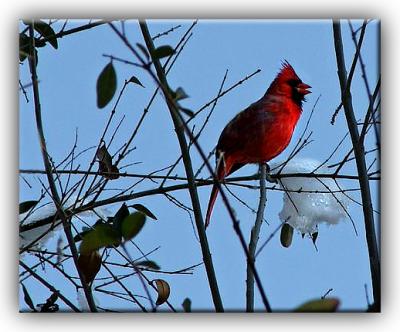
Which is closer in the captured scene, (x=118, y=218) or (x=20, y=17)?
(x=118, y=218)

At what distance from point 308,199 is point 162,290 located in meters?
0.36

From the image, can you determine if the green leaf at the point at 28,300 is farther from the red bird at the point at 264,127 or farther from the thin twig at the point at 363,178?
the thin twig at the point at 363,178

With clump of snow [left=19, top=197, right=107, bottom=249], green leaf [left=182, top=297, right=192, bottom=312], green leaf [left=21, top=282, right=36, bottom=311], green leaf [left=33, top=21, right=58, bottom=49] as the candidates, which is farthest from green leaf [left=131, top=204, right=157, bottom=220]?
green leaf [left=33, top=21, right=58, bottom=49]

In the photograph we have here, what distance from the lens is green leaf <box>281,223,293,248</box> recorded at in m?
1.63

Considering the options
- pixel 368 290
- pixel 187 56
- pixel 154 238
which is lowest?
pixel 368 290

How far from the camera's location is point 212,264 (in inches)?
64.0

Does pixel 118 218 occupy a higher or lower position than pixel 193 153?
lower

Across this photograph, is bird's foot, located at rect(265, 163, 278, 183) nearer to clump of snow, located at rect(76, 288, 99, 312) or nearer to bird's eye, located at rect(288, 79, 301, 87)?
bird's eye, located at rect(288, 79, 301, 87)

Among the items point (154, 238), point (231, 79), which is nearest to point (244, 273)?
point (154, 238)

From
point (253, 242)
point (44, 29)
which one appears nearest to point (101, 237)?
point (253, 242)

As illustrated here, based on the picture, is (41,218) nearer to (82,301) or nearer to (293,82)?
(82,301)

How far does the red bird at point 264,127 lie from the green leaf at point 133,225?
25 centimetres
